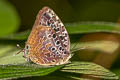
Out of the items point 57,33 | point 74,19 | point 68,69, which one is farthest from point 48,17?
point 74,19

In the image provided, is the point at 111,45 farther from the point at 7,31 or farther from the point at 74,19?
the point at 7,31

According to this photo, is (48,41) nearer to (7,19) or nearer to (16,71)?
(16,71)

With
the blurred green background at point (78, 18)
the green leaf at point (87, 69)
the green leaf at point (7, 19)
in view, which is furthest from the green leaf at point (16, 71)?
the green leaf at point (7, 19)

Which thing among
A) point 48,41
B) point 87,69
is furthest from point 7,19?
point 87,69

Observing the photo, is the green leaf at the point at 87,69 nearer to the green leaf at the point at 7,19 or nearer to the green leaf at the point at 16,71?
the green leaf at the point at 16,71

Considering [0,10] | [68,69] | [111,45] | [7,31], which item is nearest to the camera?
[68,69]

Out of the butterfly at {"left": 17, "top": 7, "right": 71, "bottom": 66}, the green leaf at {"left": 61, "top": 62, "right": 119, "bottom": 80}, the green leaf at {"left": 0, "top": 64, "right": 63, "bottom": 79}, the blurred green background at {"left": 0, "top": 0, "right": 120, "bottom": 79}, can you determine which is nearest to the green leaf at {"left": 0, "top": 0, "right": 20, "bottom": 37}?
the blurred green background at {"left": 0, "top": 0, "right": 120, "bottom": 79}

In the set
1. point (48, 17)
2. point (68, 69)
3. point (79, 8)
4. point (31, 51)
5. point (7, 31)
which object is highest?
point (79, 8)
